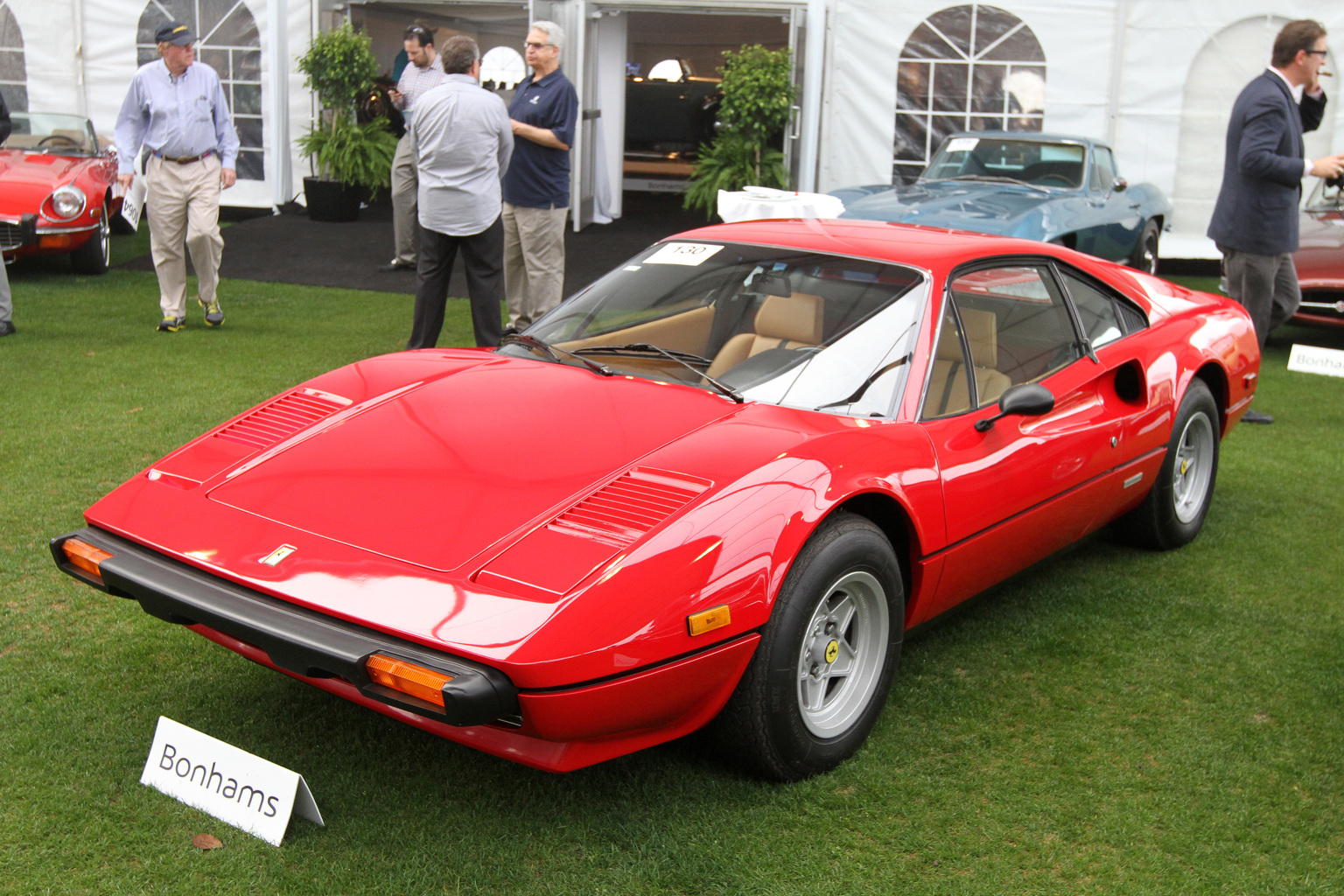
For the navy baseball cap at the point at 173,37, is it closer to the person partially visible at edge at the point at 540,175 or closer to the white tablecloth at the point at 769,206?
the person partially visible at edge at the point at 540,175

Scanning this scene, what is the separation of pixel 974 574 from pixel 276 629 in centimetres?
173

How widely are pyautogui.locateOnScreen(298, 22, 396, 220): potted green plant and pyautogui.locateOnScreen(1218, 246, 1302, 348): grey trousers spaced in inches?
349

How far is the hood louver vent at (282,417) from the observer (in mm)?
2822

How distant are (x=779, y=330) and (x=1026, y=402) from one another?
66cm

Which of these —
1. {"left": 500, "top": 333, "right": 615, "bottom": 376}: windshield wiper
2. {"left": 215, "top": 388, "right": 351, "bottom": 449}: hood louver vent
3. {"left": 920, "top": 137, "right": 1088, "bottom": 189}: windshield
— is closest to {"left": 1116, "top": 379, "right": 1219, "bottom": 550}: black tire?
{"left": 500, "top": 333, "right": 615, "bottom": 376}: windshield wiper

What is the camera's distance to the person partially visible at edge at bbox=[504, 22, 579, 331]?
22.4ft

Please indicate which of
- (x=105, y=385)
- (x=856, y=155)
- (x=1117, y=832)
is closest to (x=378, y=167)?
(x=856, y=155)

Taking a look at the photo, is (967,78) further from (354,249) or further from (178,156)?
(178,156)

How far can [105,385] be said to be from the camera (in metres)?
5.81

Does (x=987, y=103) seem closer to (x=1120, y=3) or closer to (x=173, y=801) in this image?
(x=1120, y=3)

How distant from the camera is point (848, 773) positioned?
2.64 meters

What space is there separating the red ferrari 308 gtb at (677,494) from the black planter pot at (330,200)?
30.6 feet

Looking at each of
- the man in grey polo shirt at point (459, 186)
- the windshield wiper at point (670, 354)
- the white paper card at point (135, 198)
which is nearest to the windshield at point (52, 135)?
the white paper card at point (135, 198)

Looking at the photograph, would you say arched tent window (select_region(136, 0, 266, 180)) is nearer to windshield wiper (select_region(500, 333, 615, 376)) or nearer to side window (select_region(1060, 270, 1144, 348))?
windshield wiper (select_region(500, 333, 615, 376))
